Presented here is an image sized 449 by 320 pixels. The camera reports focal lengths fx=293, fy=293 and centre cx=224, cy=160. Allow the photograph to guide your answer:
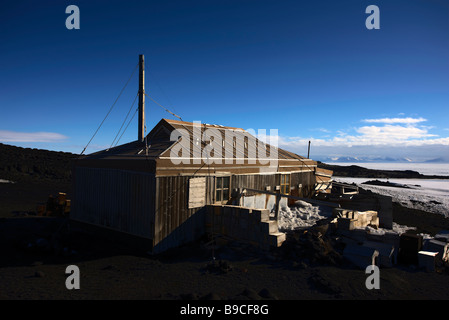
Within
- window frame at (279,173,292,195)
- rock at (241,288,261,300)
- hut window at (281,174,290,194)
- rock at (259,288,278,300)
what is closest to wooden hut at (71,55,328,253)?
window frame at (279,173,292,195)

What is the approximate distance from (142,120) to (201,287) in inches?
388

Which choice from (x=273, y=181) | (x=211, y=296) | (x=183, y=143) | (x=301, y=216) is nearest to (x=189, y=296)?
(x=211, y=296)

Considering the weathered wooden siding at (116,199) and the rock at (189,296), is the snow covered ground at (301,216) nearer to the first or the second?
the weathered wooden siding at (116,199)

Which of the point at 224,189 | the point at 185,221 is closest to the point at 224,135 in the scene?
the point at 224,189

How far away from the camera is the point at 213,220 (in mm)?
13703

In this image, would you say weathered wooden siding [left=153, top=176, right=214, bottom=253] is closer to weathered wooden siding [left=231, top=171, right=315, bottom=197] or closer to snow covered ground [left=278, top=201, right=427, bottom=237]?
weathered wooden siding [left=231, top=171, right=315, bottom=197]

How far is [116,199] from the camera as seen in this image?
1360cm

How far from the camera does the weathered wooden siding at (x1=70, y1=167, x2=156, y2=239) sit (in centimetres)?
1234

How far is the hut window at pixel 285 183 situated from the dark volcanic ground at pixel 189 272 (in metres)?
6.58

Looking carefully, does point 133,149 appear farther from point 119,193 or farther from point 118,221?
point 118,221

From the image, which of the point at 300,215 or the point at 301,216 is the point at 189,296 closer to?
the point at 301,216

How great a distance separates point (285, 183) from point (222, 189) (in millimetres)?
6098

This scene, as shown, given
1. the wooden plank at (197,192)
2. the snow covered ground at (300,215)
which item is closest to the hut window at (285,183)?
the snow covered ground at (300,215)
